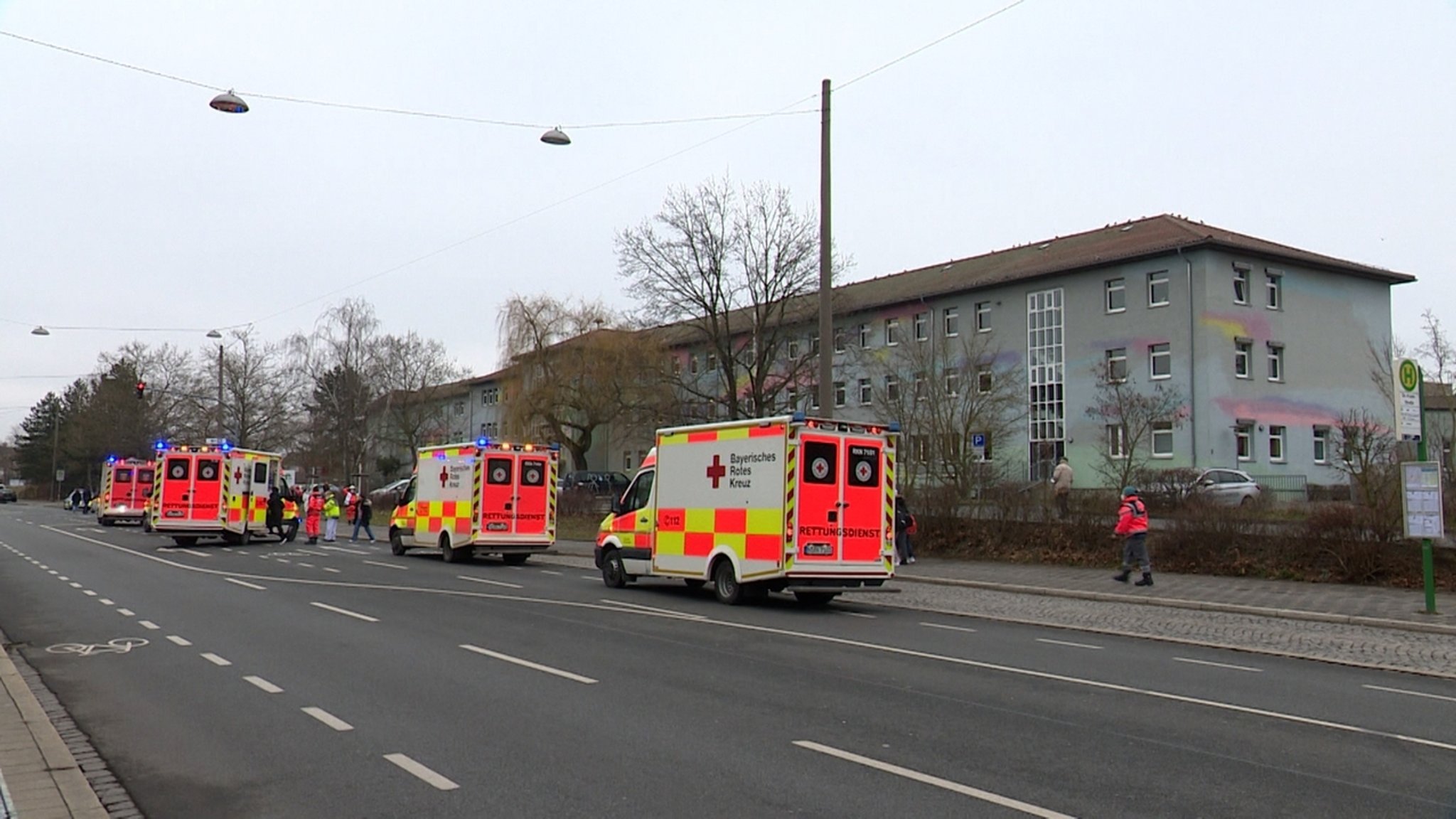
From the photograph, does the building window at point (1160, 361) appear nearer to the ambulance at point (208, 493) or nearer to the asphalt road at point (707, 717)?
the asphalt road at point (707, 717)

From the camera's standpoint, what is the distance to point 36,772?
6383mm

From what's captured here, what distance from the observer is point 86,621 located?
14.2 metres

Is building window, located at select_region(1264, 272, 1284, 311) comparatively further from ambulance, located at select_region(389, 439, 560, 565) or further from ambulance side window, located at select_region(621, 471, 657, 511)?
ambulance side window, located at select_region(621, 471, 657, 511)

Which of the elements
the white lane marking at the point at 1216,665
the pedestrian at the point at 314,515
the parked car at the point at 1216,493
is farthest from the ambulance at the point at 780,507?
the pedestrian at the point at 314,515

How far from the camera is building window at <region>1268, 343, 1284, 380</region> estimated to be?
46500 millimetres

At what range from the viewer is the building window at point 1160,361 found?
1772 inches

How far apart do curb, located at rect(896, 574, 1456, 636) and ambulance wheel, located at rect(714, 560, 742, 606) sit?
5.17 meters

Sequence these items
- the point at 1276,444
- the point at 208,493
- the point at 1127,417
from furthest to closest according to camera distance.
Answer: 1. the point at 1276,444
2. the point at 1127,417
3. the point at 208,493

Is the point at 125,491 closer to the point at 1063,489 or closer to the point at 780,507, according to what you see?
the point at 1063,489

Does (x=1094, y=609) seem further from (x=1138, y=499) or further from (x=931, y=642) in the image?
(x=931, y=642)

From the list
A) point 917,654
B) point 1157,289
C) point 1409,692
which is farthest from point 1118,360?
point 1409,692

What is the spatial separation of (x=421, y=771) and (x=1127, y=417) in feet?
98.3

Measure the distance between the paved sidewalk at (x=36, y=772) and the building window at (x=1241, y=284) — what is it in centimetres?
4587

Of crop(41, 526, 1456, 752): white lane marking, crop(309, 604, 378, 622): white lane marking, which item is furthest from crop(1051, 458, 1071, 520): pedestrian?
crop(309, 604, 378, 622): white lane marking
